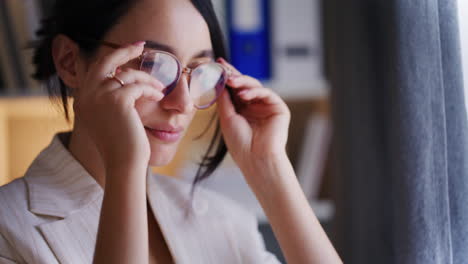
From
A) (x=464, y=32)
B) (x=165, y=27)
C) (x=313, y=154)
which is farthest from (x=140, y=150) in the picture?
(x=313, y=154)

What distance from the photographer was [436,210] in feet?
2.63

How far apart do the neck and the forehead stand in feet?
0.74

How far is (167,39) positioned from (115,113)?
0.73ft

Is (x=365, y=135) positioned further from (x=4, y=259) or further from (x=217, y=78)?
(x=4, y=259)

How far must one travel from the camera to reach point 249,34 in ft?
5.10

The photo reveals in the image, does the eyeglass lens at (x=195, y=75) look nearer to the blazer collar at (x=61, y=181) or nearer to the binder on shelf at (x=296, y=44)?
the blazer collar at (x=61, y=181)

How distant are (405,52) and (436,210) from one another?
266mm

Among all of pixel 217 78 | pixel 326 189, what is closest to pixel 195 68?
pixel 217 78

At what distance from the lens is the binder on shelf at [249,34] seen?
1540 mm

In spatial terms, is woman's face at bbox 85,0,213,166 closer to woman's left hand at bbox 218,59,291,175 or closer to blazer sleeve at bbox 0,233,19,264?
woman's left hand at bbox 218,59,291,175

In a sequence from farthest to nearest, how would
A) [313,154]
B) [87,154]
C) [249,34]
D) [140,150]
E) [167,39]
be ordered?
[313,154] → [249,34] → [87,154] → [167,39] → [140,150]

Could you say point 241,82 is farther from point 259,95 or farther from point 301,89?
point 301,89

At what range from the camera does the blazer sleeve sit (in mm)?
875

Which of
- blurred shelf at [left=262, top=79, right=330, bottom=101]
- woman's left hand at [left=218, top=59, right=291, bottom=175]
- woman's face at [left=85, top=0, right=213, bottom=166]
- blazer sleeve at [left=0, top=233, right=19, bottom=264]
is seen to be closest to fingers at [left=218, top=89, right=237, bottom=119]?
woman's left hand at [left=218, top=59, right=291, bottom=175]
